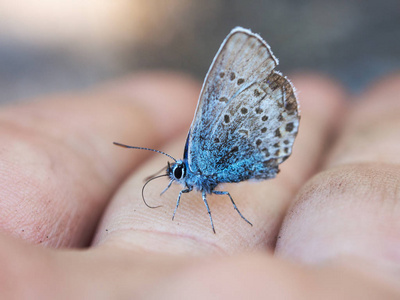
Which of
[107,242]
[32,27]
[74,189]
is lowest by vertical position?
[32,27]

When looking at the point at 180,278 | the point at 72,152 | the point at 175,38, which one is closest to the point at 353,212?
the point at 180,278

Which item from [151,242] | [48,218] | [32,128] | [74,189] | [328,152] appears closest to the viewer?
[151,242]

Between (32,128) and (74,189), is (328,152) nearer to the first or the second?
(74,189)

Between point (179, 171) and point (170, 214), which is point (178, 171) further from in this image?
point (170, 214)

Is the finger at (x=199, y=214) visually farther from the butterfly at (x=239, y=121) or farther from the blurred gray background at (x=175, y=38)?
the blurred gray background at (x=175, y=38)

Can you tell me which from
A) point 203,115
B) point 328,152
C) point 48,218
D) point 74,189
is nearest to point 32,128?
point 74,189

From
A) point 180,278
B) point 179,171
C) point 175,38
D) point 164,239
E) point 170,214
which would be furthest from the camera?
point 175,38
